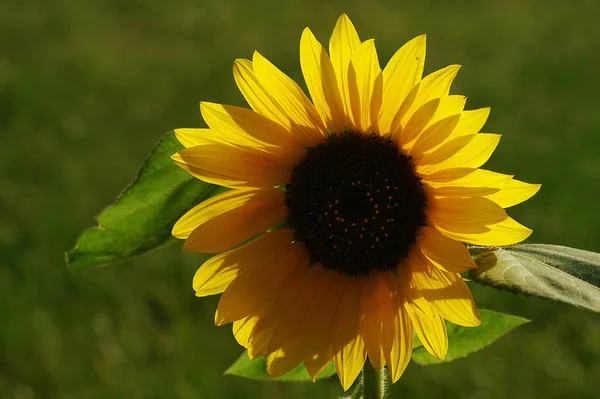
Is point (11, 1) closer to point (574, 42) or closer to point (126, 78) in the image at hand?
point (126, 78)

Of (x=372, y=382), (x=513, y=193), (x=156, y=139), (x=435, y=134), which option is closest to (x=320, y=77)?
(x=435, y=134)

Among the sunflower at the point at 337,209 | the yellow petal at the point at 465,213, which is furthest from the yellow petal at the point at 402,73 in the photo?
the yellow petal at the point at 465,213

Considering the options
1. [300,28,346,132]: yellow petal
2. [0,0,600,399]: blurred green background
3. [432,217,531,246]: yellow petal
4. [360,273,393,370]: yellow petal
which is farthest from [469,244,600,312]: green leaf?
[0,0,600,399]: blurred green background

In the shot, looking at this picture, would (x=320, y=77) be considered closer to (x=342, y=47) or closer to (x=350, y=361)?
(x=342, y=47)

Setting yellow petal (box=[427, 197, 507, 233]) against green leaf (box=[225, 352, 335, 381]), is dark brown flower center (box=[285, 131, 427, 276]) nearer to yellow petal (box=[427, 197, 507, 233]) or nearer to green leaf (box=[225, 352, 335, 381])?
yellow petal (box=[427, 197, 507, 233])

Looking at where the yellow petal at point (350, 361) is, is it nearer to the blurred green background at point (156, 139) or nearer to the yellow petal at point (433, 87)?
the yellow petal at point (433, 87)

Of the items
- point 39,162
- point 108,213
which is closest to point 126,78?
point 39,162
